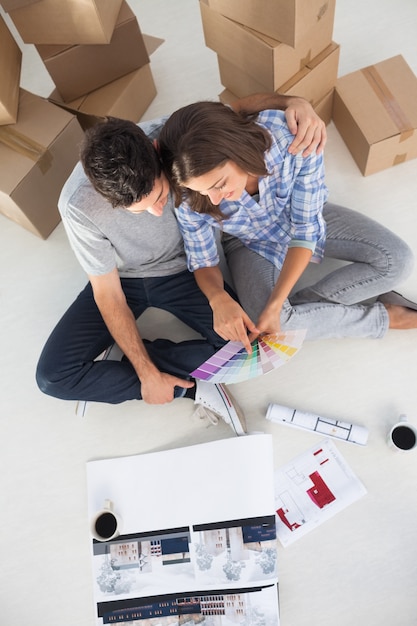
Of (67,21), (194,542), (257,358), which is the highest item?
(67,21)

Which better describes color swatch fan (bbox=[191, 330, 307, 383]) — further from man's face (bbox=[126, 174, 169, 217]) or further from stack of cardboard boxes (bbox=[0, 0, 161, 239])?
stack of cardboard boxes (bbox=[0, 0, 161, 239])

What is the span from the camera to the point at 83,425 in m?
1.54

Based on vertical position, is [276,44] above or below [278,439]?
above

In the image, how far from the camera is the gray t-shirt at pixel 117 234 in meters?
1.14

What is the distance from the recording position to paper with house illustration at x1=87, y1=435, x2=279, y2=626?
129 cm

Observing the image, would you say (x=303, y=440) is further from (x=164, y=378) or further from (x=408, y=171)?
(x=408, y=171)

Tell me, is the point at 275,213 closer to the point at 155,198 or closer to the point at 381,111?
the point at 155,198

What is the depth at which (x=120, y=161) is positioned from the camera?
916 millimetres

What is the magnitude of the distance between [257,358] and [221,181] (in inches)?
21.4

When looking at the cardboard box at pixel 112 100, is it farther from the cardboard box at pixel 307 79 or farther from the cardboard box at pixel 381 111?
the cardboard box at pixel 381 111

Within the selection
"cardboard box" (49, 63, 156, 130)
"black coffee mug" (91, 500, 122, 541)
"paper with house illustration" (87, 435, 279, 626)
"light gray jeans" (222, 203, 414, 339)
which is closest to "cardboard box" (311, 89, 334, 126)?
"light gray jeans" (222, 203, 414, 339)

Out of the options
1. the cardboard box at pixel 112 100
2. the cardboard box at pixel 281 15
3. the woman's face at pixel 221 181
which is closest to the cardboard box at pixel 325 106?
the cardboard box at pixel 281 15

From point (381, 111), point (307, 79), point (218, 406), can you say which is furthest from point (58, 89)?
point (218, 406)

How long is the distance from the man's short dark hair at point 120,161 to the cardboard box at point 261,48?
66cm
